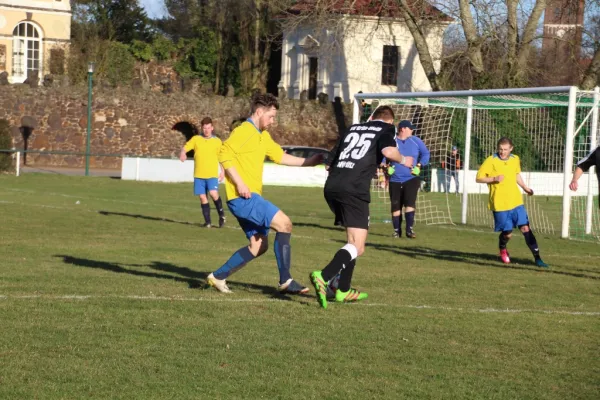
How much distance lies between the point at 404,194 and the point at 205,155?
3431 millimetres

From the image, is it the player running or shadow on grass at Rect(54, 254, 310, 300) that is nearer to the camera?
the player running

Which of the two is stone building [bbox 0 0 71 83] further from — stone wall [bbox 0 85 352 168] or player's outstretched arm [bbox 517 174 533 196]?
player's outstretched arm [bbox 517 174 533 196]

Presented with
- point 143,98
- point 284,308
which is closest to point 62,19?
point 143,98

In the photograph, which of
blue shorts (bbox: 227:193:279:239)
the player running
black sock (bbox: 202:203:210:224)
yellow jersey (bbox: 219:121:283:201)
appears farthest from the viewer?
black sock (bbox: 202:203:210:224)

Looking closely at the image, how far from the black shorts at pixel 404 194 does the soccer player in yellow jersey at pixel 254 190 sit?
8054 millimetres

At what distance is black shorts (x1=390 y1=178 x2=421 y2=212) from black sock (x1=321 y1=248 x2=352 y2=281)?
8463 mm

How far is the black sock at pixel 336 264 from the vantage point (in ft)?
29.7

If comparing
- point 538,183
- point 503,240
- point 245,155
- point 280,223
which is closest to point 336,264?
point 280,223

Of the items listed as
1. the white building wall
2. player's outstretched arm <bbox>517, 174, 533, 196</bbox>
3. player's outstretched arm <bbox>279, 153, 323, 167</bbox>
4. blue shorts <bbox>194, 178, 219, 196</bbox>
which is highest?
the white building wall

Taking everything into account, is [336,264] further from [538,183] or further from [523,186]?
[538,183]

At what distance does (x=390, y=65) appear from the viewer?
5641cm

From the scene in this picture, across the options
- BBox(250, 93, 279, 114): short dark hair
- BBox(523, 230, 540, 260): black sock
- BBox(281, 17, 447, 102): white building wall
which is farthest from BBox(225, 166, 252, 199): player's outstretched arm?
BBox(281, 17, 447, 102): white building wall

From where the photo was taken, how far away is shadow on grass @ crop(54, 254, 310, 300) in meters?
10.3

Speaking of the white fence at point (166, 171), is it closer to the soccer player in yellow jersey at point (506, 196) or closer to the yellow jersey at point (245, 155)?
the soccer player in yellow jersey at point (506, 196)
